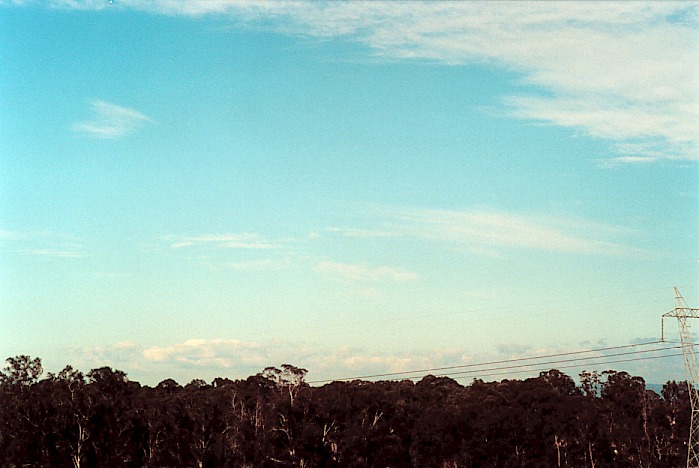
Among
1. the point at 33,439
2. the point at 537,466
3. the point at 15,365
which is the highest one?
the point at 15,365

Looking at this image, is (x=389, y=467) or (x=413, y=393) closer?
(x=389, y=467)

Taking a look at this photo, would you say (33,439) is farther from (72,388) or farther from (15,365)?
(15,365)

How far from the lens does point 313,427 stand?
93625mm

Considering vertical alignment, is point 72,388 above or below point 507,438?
above

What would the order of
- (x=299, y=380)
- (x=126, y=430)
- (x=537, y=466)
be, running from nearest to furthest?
(x=126, y=430), (x=537, y=466), (x=299, y=380)

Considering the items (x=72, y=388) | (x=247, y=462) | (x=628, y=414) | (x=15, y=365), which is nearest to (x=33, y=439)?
(x=72, y=388)

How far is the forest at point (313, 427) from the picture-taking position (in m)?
89.2

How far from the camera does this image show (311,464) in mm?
93438

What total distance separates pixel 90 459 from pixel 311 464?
22.3m

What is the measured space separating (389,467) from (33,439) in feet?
119

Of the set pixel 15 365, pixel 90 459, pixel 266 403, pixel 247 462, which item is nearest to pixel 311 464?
pixel 247 462

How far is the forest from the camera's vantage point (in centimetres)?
8925

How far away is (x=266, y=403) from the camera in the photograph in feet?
348

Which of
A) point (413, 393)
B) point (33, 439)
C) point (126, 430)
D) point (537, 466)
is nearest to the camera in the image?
point (33, 439)
